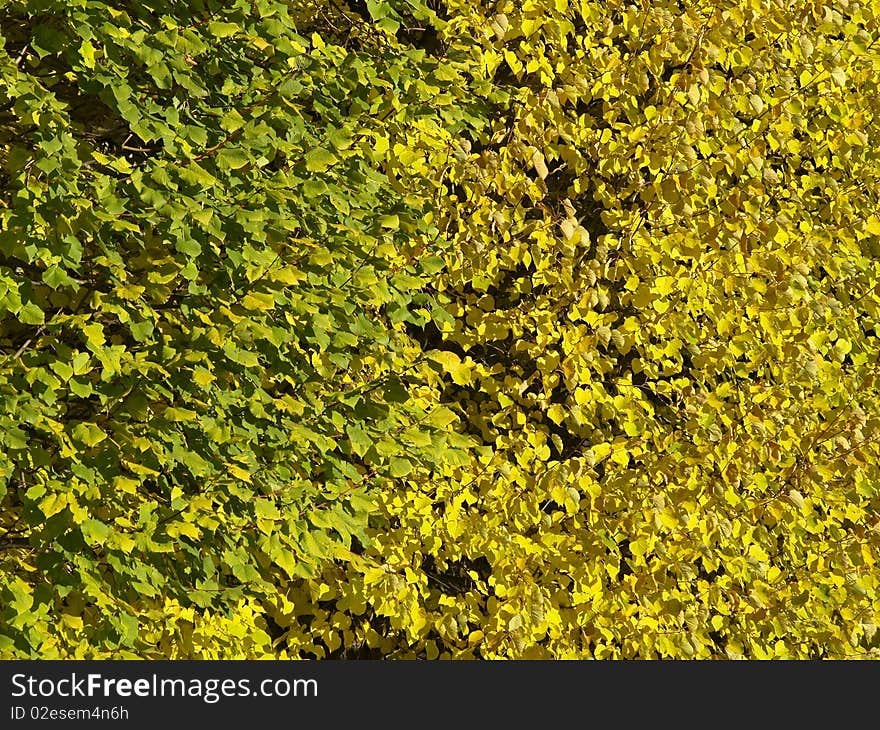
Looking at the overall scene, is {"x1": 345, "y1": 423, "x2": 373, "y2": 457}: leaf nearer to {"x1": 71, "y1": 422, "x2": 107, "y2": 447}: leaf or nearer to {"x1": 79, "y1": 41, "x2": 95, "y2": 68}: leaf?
{"x1": 71, "y1": 422, "x2": 107, "y2": 447}: leaf

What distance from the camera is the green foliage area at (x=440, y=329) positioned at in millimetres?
3066

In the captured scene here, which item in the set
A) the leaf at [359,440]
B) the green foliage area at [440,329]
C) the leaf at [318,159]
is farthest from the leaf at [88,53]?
the leaf at [359,440]

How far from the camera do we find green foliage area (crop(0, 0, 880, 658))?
307 cm

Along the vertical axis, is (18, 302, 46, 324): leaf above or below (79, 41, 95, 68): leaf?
below

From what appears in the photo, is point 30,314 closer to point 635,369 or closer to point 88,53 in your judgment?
point 88,53

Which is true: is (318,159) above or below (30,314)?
above

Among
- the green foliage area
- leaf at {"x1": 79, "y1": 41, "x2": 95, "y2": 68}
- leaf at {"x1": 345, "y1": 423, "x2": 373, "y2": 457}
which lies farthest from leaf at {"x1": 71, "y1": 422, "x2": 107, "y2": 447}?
leaf at {"x1": 79, "y1": 41, "x2": 95, "y2": 68}

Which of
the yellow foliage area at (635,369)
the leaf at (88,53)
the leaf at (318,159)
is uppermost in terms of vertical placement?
the leaf at (88,53)

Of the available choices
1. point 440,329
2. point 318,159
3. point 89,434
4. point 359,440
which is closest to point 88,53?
point 318,159

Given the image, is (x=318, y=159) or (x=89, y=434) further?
(x=318, y=159)

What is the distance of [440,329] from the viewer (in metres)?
3.76

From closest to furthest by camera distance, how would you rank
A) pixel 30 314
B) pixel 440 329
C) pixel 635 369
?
pixel 30 314, pixel 440 329, pixel 635 369

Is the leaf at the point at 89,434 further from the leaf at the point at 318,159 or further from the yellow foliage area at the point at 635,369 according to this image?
the yellow foliage area at the point at 635,369

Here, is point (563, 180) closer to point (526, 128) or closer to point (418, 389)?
point (526, 128)
